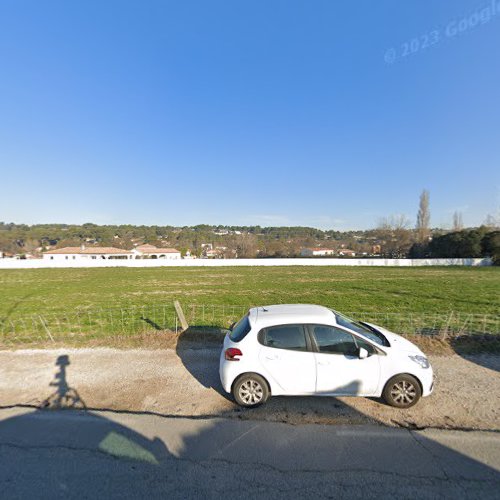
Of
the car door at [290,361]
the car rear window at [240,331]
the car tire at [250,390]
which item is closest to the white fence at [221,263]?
the car rear window at [240,331]

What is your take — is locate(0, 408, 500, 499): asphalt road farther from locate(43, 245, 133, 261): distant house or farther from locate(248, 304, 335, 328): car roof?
locate(43, 245, 133, 261): distant house

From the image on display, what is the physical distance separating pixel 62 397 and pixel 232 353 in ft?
10.4

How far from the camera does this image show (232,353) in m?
4.50

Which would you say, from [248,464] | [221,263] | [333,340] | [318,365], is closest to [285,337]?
[318,365]

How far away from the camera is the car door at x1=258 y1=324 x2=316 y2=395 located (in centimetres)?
432

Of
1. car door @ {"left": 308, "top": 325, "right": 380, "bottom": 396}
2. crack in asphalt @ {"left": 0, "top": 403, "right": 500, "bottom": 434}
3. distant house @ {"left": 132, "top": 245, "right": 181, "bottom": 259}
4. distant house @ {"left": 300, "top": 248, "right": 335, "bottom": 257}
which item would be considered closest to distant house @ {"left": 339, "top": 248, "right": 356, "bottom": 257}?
distant house @ {"left": 300, "top": 248, "right": 335, "bottom": 257}

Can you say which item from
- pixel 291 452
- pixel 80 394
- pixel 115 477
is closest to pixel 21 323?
pixel 80 394

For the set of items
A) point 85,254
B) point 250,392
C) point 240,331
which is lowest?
point 85,254

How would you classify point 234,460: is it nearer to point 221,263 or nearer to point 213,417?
point 213,417

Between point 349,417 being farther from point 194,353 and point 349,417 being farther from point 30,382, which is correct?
point 30,382

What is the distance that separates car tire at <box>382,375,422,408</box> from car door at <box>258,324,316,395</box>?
1202mm

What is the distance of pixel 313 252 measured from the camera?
98.9 metres

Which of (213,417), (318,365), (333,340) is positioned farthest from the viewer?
(333,340)

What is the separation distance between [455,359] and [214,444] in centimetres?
570
